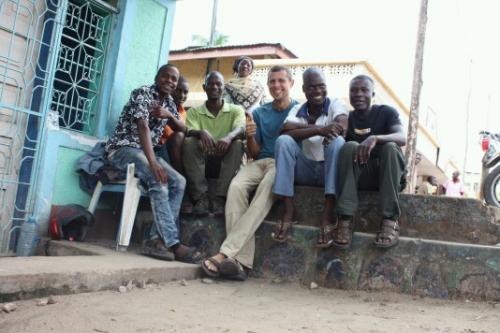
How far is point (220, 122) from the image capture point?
14.3ft

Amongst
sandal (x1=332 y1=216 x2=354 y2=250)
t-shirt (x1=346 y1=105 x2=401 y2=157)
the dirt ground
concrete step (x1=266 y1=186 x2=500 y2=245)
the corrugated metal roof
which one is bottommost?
the dirt ground

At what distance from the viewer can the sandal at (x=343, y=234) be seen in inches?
128

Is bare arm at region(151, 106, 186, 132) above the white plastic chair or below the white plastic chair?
above

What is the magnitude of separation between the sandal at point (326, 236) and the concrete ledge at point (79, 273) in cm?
96

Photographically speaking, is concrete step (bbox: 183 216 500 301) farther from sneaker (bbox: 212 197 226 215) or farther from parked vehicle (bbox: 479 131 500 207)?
parked vehicle (bbox: 479 131 500 207)

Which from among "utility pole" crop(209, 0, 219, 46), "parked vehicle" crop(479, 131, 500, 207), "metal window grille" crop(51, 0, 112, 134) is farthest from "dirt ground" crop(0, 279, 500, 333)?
"utility pole" crop(209, 0, 219, 46)

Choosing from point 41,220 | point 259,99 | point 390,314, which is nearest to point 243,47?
point 259,99

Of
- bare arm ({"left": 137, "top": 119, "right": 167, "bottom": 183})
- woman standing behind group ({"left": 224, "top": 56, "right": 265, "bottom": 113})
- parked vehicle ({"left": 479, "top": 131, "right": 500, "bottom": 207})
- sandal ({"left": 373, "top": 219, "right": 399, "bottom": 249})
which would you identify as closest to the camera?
sandal ({"left": 373, "top": 219, "right": 399, "bottom": 249})

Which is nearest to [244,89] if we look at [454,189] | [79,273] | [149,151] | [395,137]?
[149,151]

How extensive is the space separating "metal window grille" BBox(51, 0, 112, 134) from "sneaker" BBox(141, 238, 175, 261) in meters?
1.53

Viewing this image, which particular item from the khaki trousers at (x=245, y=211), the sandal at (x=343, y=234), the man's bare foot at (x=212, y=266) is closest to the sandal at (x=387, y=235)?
the sandal at (x=343, y=234)

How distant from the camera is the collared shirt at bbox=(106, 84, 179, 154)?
3811 mm

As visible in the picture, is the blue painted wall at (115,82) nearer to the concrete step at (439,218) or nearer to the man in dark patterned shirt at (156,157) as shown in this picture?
the man in dark patterned shirt at (156,157)

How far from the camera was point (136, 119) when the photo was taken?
3783mm
